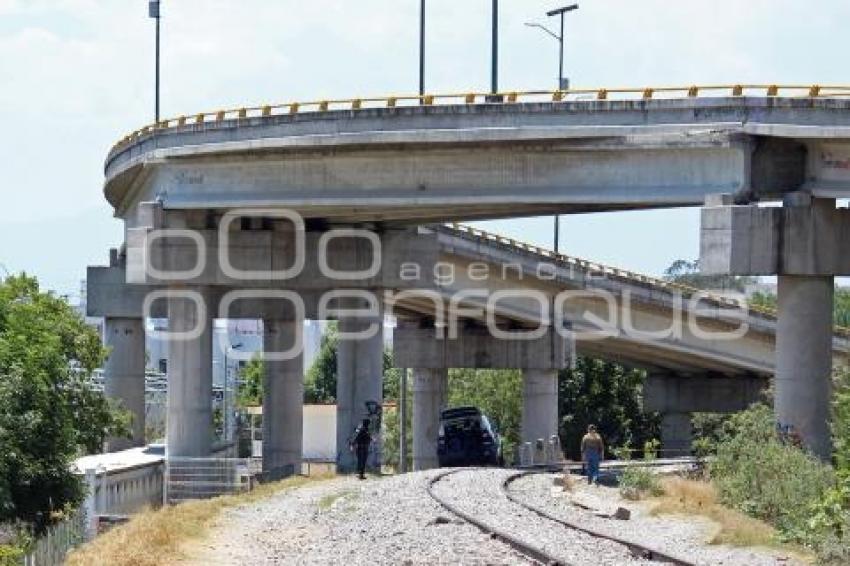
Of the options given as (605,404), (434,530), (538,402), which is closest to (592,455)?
(434,530)

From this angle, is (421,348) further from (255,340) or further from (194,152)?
(255,340)

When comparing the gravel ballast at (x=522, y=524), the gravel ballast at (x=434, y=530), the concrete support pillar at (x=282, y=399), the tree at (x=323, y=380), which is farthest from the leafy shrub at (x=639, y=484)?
the tree at (x=323, y=380)

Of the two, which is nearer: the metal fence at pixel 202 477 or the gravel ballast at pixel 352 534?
the gravel ballast at pixel 352 534

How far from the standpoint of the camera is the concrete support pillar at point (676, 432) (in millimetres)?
87000

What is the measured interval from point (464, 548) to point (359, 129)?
Answer: 2479cm

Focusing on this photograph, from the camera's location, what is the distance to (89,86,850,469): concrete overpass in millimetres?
42344

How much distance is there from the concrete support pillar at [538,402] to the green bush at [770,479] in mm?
37853

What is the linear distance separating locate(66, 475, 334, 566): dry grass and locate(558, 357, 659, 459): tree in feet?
211

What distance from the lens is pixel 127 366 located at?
74938 mm

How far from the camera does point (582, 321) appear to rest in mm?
74688

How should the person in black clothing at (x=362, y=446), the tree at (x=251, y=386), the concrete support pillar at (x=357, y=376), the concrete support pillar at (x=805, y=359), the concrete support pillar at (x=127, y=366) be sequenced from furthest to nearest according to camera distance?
the tree at (x=251, y=386) < the concrete support pillar at (x=127, y=366) < the concrete support pillar at (x=357, y=376) < the person in black clothing at (x=362, y=446) < the concrete support pillar at (x=805, y=359)

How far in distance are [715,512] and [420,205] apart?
63.0 feet

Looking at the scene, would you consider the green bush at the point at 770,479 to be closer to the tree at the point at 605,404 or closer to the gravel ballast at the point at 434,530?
the gravel ballast at the point at 434,530

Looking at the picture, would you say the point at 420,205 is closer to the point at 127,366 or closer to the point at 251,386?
the point at 127,366
